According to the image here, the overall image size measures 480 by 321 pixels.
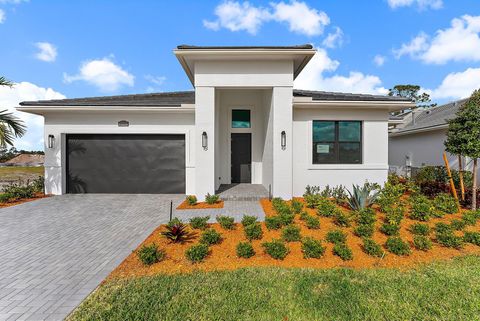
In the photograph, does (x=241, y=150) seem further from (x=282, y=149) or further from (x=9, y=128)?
(x=9, y=128)

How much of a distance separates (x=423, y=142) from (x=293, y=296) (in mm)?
15113

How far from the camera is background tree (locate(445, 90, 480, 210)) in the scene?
6.49 meters

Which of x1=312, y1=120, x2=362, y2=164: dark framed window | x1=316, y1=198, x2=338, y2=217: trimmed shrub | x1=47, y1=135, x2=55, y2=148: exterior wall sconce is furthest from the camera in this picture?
x1=47, y1=135, x2=55, y2=148: exterior wall sconce

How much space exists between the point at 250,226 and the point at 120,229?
3.30 metres

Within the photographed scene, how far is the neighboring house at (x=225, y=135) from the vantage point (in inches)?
297

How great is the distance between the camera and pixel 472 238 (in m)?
4.55

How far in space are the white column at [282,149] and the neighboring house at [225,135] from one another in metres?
0.04

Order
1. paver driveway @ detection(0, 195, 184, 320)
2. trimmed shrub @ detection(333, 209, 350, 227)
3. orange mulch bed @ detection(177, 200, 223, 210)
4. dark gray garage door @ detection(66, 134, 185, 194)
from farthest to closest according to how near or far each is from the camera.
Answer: dark gray garage door @ detection(66, 134, 185, 194), orange mulch bed @ detection(177, 200, 223, 210), trimmed shrub @ detection(333, 209, 350, 227), paver driveway @ detection(0, 195, 184, 320)

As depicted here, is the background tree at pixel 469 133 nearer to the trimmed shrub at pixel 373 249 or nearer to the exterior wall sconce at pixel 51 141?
the trimmed shrub at pixel 373 249

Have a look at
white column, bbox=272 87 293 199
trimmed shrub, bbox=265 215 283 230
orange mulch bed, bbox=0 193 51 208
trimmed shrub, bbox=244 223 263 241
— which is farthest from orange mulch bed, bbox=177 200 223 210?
orange mulch bed, bbox=0 193 51 208

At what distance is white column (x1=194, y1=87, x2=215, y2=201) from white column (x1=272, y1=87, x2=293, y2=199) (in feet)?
7.34

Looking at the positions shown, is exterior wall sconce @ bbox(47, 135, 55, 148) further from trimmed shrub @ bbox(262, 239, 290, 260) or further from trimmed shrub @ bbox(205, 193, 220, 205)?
trimmed shrub @ bbox(262, 239, 290, 260)

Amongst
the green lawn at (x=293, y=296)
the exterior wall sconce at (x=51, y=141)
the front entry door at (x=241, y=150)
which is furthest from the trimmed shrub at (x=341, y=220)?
the exterior wall sconce at (x=51, y=141)

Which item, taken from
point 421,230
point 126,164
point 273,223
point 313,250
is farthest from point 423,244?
point 126,164
